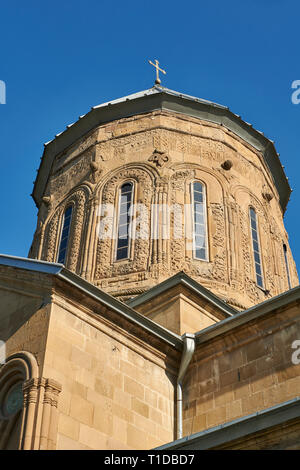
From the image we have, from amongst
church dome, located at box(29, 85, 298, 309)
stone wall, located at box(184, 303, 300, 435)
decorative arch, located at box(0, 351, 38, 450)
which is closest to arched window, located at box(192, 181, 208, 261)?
church dome, located at box(29, 85, 298, 309)

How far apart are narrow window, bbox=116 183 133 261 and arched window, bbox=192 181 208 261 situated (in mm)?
1297

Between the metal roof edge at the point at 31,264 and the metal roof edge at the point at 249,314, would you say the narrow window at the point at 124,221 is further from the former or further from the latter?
the metal roof edge at the point at 31,264

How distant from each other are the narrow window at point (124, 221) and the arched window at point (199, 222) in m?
1.30

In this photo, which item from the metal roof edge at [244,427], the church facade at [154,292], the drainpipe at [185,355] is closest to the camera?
the metal roof edge at [244,427]

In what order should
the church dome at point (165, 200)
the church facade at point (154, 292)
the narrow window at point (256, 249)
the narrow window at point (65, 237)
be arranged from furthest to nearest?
the narrow window at point (65, 237) < the narrow window at point (256, 249) < the church dome at point (165, 200) < the church facade at point (154, 292)

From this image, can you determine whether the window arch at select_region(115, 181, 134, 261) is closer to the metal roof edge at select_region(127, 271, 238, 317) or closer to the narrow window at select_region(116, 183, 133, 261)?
the narrow window at select_region(116, 183, 133, 261)

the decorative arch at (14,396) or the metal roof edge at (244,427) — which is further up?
the decorative arch at (14,396)

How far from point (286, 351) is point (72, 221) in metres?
6.59

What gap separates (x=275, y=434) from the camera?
21.1ft

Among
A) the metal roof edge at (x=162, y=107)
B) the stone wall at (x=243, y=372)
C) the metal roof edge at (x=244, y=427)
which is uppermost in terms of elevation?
the metal roof edge at (x=162, y=107)

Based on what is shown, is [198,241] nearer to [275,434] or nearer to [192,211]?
[192,211]

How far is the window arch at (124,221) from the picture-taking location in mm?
12922

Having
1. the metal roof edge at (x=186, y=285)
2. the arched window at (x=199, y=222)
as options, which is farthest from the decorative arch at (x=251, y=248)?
the metal roof edge at (x=186, y=285)

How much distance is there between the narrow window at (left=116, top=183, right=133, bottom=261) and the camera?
12930 mm
